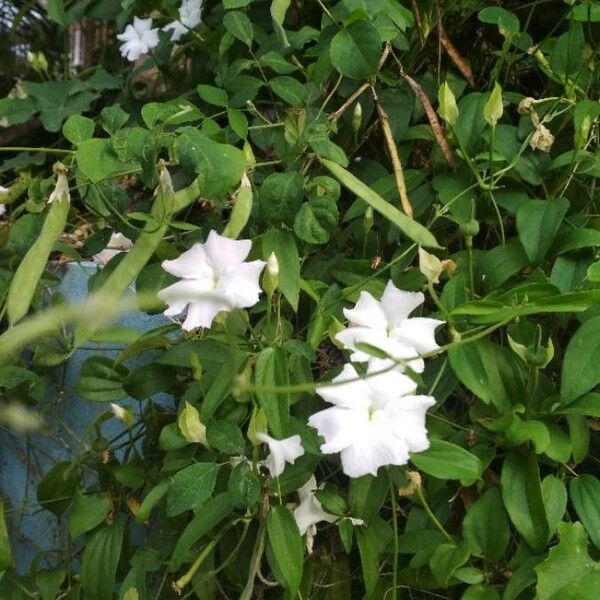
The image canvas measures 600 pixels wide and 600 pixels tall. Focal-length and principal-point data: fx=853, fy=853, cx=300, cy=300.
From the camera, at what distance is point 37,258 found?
0.82 meters

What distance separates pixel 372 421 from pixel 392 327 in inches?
4.6

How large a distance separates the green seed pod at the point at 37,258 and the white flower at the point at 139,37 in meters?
0.52

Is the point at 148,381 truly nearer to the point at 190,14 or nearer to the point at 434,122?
the point at 434,122

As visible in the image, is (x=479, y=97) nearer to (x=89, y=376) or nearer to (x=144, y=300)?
(x=89, y=376)

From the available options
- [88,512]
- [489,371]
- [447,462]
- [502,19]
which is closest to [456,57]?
[502,19]

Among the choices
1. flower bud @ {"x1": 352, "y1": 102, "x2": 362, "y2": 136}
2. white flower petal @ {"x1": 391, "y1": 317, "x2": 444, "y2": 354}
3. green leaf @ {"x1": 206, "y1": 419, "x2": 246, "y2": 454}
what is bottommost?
green leaf @ {"x1": 206, "y1": 419, "x2": 246, "y2": 454}

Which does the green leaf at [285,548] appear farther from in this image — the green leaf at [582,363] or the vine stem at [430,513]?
the green leaf at [582,363]

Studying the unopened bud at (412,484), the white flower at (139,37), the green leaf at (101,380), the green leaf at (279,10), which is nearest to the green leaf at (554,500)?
the unopened bud at (412,484)

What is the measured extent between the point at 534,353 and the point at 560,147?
337mm

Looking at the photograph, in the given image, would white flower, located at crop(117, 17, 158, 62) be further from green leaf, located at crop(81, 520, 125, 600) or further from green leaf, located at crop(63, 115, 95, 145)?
green leaf, located at crop(81, 520, 125, 600)

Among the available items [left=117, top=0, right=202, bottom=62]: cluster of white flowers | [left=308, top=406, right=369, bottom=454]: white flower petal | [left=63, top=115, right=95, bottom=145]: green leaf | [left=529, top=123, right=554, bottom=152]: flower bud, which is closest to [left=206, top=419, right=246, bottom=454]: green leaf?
[left=308, top=406, right=369, bottom=454]: white flower petal

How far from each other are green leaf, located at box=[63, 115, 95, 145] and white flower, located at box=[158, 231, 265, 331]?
203mm

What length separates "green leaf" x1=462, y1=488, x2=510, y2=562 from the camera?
2.52 ft

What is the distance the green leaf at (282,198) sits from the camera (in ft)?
2.62
